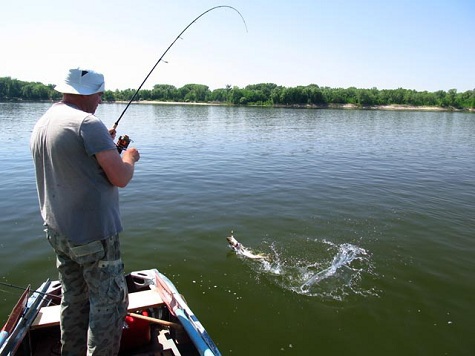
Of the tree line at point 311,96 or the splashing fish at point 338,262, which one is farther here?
the tree line at point 311,96

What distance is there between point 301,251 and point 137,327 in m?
5.18

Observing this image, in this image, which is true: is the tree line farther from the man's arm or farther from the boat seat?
the man's arm

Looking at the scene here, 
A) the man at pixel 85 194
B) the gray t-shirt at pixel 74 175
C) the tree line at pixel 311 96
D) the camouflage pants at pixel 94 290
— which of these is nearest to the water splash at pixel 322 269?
the camouflage pants at pixel 94 290

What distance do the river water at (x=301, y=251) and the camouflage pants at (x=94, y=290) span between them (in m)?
2.67

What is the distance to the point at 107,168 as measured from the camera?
3.17 m

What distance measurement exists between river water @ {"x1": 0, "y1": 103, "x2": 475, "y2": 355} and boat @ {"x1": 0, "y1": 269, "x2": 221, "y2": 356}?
1.27m

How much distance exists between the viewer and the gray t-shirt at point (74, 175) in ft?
10.1

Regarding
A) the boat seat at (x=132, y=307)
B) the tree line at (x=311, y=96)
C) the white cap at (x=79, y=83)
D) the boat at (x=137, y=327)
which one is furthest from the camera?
the tree line at (x=311, y=96)

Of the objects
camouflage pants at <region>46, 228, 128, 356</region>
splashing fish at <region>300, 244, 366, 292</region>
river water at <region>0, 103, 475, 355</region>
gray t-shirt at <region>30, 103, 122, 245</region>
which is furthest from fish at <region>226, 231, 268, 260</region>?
gray t-shirt at <region>30, 103, 122, 245</region>

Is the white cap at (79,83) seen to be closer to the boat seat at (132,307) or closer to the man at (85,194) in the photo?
the man at (85,194)

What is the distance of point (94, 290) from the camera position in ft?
11.4

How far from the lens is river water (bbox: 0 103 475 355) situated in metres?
6.15

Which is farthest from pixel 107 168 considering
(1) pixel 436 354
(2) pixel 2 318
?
(1) pixel 436 354

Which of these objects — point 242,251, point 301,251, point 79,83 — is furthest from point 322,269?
point 79,83
